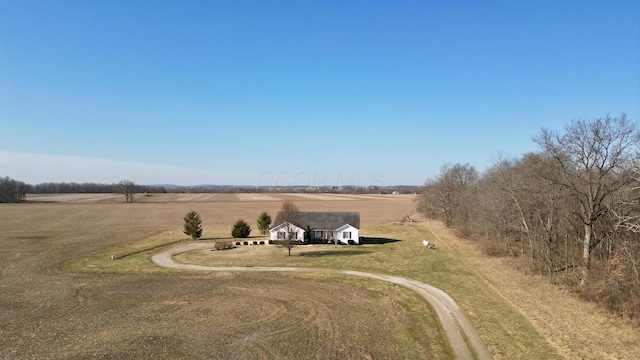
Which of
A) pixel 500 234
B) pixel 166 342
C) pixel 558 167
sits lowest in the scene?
pixel 166 342

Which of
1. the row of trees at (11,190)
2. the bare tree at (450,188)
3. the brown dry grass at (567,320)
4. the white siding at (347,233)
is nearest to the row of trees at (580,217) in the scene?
the brown dry grass at (567,320)

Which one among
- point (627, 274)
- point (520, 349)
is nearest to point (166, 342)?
point (520, 349)

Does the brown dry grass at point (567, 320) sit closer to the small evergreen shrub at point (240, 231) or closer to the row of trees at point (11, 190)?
the small evergreen shrub at point (240, 231)

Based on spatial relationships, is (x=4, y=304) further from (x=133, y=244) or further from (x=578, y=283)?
(x=578, y=283)

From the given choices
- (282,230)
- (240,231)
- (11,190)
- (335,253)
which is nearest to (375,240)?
(335,253)

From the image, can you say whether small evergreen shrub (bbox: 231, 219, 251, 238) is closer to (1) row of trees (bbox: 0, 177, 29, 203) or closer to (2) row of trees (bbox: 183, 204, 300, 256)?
(2) row of trees (bbox: 183, 204, 300, 256)

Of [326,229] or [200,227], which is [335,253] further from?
[200,227]
